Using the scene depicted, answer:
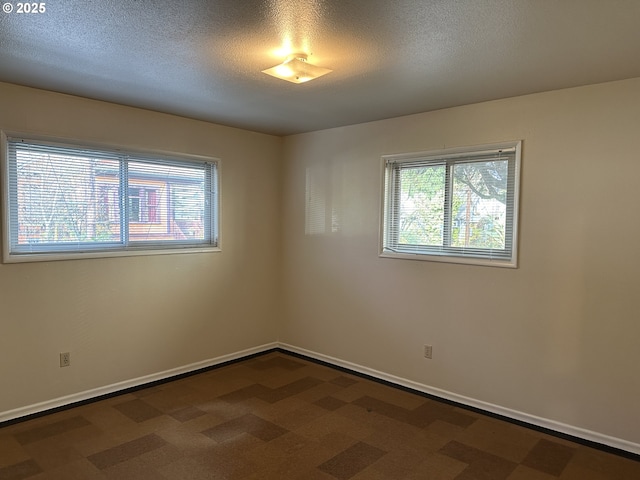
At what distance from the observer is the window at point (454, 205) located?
10.6 feet

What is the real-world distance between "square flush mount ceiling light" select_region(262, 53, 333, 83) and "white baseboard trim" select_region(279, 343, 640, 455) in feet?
8.90

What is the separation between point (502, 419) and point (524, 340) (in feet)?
2.11

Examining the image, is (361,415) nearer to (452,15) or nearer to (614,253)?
(614,253)

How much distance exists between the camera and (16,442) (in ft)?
9.17

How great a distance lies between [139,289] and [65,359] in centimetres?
76

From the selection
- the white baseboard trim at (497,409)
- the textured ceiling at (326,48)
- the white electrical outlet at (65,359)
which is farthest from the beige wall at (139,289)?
the white baseboard trim at (497,409)

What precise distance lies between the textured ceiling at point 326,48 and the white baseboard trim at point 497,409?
234 cm

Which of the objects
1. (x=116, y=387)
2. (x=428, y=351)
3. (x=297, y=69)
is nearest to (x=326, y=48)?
(x=297, y=69)

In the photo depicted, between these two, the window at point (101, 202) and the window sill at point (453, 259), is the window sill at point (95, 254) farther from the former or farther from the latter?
the window sill at point (453, 259)

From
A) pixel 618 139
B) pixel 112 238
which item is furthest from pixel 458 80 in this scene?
pixel 112 238

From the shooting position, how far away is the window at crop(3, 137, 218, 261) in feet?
10.1

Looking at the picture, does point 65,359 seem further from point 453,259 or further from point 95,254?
point 453,259

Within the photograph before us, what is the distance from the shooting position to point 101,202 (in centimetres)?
348

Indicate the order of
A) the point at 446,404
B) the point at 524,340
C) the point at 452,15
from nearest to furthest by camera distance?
the point at 452,15 → the point at 524,340 → the point at 446,404
